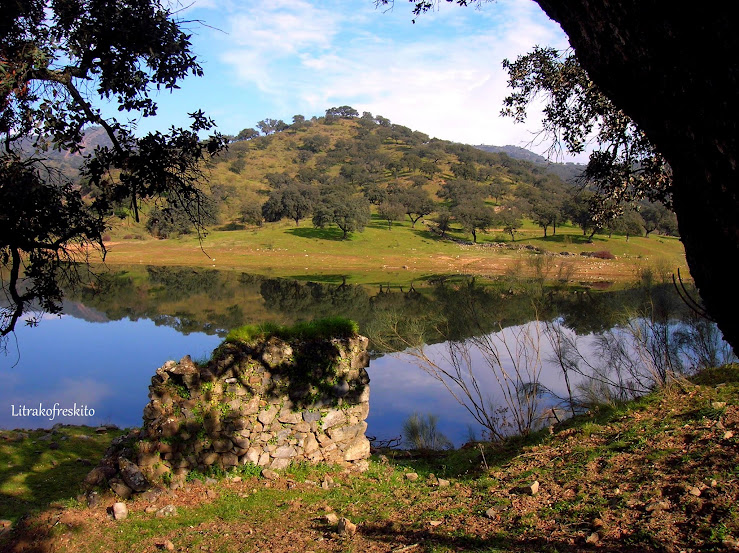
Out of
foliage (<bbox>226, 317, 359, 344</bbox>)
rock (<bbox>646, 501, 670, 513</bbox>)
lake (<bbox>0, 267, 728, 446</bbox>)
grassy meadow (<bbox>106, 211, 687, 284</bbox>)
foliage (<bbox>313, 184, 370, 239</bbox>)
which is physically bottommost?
lake (<bbox>0, 267, 728, 446</bbox>)

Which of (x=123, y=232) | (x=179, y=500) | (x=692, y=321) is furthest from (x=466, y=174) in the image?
(x=179, y=500)

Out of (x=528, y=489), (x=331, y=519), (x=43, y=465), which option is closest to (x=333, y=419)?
(x=331, y=519)

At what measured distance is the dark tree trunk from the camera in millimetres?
2020

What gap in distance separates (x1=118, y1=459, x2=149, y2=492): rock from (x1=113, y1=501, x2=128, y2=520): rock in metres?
0.49

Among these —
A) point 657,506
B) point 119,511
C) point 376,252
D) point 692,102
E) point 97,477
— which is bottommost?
point 119,511

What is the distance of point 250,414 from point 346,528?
332 cm

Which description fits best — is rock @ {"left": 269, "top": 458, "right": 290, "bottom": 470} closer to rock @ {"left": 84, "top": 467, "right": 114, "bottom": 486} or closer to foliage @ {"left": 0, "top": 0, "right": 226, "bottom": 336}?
rock @ {"left": 84, "top": 467, "right": 114, "bottom": 486}

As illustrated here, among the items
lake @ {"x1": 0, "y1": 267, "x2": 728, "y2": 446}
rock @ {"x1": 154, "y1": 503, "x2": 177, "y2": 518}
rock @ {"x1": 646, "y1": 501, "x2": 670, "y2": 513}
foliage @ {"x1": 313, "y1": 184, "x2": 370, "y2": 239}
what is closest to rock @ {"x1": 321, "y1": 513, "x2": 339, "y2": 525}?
rock @ {"x1": 154, "y1": 503, "x2": 177, "y2": 518}

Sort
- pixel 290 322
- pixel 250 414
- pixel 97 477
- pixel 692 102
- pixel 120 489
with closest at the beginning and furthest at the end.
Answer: pixel 692 102, pixel 120 489, pixel 97 477, pixel 250 414, pixel 290 322

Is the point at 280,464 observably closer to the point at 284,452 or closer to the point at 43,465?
the point at 284,452

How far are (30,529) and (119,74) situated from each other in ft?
18.0

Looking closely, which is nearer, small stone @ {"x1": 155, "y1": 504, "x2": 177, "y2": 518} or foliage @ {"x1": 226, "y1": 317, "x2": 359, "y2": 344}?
small stone @ {"x1": 155, "y1": 504, "x2": 177, "y2": 518}

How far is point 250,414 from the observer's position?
8.84 m

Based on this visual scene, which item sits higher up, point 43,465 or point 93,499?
point 93,499
